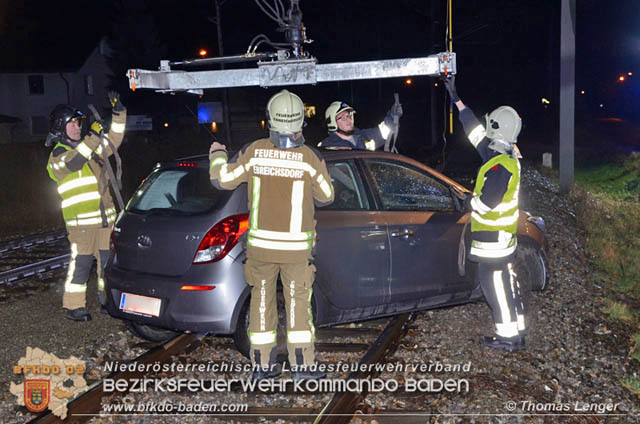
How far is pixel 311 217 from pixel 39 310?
3.96 m

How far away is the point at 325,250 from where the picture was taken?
205 inches

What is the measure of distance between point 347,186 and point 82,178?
2.74m

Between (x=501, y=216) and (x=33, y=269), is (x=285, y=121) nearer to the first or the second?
(x=501, y=216)

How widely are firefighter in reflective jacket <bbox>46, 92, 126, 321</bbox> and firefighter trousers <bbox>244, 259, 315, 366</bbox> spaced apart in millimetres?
2220

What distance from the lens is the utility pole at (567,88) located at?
48.6ft

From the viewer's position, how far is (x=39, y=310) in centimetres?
720

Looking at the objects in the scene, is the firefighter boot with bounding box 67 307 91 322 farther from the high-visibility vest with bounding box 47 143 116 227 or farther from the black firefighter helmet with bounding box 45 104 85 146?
the black firefighter helmet with bounding box 45 104 85 146

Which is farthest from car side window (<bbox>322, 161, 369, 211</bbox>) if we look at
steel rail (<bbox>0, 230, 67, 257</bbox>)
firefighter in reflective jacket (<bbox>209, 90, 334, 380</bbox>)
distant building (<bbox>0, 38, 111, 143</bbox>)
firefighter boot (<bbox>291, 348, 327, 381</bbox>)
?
distant building (<bbox>0, 38, 111, 143</bbox>)

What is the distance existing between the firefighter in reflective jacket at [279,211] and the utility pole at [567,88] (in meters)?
11.8

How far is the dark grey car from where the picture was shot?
193 inches

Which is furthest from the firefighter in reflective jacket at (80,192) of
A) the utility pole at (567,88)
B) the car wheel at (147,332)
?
the utility pole at (567,88)

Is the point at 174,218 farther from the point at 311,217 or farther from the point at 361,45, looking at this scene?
the point at 361,45

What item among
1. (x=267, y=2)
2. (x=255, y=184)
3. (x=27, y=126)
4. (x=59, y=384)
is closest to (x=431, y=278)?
(x=255, y=184)

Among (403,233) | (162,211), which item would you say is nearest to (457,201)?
(403,233)
